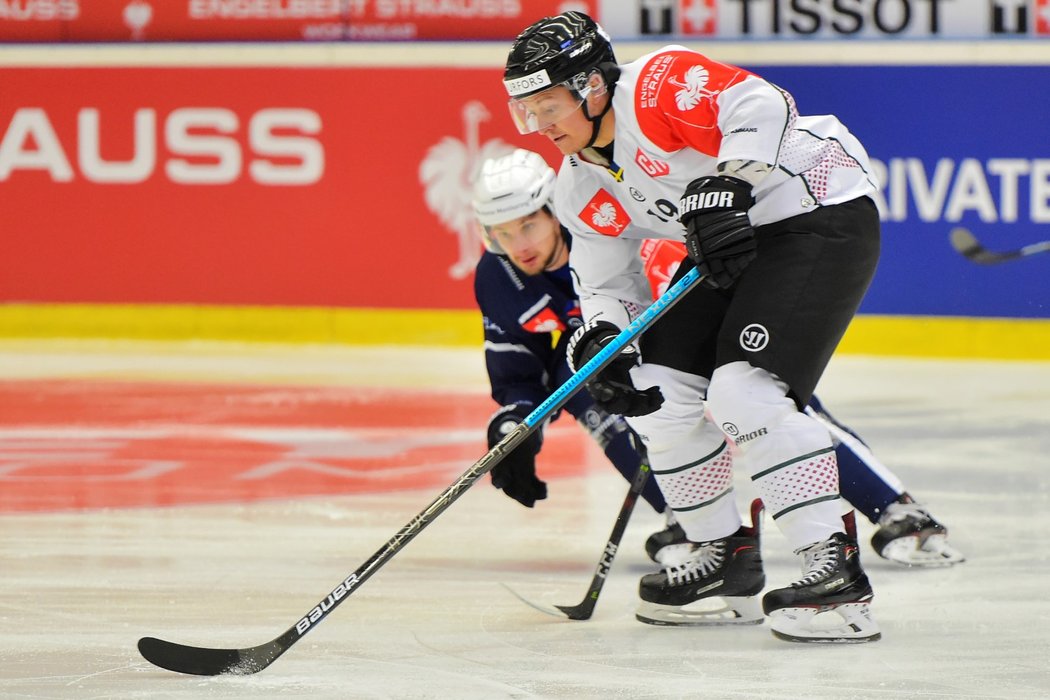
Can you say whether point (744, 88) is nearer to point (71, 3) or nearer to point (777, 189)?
point (777, 189)

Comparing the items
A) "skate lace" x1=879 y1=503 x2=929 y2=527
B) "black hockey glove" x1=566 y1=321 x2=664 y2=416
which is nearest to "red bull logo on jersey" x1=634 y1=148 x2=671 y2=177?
"black hockey glove" x1=566 y1=321 x2=664 y2=416

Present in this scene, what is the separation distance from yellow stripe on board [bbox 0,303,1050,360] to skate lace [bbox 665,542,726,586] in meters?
3.39

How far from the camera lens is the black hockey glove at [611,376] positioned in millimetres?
2789

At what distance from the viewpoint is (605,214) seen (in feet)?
9.48

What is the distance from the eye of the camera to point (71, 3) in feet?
23.0

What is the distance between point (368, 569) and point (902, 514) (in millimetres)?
1205

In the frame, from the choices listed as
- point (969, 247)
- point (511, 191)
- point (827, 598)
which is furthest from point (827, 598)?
point (969, 247)

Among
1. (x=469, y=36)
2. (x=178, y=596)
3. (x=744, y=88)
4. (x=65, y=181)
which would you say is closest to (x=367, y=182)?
(x=469, y=36)

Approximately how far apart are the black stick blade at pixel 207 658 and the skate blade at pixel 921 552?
1333 mm

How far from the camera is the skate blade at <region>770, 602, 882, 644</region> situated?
275cm

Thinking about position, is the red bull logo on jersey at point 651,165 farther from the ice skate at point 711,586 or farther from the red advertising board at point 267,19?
the red advertising board at point 267,19

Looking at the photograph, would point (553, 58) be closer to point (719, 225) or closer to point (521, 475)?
point (719, 225)

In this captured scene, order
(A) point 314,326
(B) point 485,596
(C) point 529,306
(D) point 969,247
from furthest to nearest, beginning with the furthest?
(A) point 314,326
(D) point 969,247
(C) point 529,306
(B) point 485,596

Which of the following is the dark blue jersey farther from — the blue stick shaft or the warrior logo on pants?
the warrior logo on pants
